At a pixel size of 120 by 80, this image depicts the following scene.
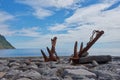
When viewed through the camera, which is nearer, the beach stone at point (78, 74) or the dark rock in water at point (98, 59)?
the beach stone at point (78, 74)

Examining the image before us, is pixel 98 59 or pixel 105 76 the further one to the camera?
pixel 98 59

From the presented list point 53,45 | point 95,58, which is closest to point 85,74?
point 95,58

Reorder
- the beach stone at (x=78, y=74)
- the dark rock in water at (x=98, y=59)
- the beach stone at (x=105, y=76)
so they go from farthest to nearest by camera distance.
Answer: the dark rock in water at (x=98, y=59), the beach stone at (x=105, y=76), the beach stone at (x=78, y=74)

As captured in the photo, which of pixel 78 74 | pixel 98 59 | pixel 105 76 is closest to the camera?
pixel 78 74

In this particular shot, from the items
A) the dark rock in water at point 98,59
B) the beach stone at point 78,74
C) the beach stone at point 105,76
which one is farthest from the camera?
the dark rock in water at point 98,59

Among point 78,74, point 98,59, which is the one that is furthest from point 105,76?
point 98,59

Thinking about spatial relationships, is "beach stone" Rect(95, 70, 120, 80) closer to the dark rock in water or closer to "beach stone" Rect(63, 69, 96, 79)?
"beach stone" Rect(63, 69, 96, 79)

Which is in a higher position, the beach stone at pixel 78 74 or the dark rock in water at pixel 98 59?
the dark rock in water at pixel 98 59

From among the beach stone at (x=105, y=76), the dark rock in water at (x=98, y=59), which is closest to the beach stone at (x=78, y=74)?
the beach stone at (x=105, y=76)

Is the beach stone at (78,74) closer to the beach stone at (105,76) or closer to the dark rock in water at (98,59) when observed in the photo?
the beach stone at (105,76)

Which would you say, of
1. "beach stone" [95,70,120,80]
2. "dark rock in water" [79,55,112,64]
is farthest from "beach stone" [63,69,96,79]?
"dark rock in water" [79,55,112,64]

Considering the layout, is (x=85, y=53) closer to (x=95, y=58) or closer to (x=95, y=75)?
(x=95, y=58)

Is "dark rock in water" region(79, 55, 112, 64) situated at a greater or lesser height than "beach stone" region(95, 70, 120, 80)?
greater

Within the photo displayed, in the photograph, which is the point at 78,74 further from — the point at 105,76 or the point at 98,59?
the point at 98,59
